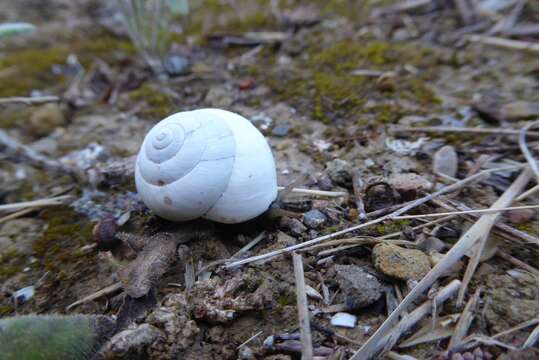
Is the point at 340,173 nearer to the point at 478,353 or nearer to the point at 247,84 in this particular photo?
the point at 478,353

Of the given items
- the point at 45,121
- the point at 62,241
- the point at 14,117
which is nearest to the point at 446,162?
the point at 62,241

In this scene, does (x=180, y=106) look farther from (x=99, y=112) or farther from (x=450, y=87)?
(x=450, y=87)

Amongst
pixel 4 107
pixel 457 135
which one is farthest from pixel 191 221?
pixel 4 107

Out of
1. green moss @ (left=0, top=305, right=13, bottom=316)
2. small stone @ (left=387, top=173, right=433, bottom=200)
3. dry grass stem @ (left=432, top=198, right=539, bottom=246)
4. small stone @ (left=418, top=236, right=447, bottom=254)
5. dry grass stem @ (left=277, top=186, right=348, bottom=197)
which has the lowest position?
green moss @ (left=0, top=305, right=13, bottom=316)

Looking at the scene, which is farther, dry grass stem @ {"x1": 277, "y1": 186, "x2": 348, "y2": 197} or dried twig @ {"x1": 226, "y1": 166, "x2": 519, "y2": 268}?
dry grass stem @ {"x1": 277, "y1": 186, "x2": 348, "y2": 197}

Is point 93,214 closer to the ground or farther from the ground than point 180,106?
closer to the ground

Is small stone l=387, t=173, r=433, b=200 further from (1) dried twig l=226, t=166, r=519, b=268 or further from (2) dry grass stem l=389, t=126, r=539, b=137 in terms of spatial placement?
Answer: (2) dry grass stem l=389, t=126, r=539, b=137

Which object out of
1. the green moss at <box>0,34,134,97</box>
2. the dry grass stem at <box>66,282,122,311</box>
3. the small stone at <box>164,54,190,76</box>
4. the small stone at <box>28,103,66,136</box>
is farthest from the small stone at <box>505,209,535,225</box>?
the green moss at <box>0,34,134,97</box>
